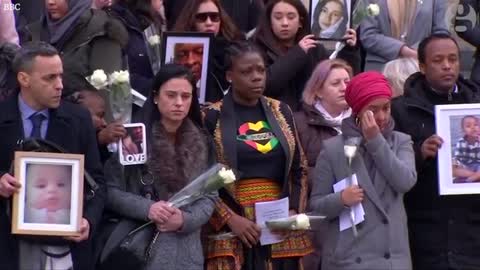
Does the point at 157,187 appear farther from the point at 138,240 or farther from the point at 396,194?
the point at 396,194

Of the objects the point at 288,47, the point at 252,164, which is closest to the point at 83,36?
the point at 288,47

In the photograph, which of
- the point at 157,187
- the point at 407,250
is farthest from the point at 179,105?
the point at 407,250

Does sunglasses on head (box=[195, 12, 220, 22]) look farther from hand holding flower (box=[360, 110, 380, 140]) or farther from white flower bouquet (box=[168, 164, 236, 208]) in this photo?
hand holding flower (box=[360, 110, 380, 140])

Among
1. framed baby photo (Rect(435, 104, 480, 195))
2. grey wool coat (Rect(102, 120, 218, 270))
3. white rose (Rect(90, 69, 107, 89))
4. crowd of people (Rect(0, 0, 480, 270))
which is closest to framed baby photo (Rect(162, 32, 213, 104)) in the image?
crowd of people (Rect(0, 0, 480, 270))

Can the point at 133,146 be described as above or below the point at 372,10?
below

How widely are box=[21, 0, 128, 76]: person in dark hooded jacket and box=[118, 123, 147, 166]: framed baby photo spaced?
3.00ft

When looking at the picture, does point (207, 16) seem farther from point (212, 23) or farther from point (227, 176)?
point (227, 176)

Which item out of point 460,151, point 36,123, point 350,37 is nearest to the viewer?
point 36,123

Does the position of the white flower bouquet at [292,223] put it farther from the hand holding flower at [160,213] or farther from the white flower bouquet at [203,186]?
the hand holding flower at [160,213]

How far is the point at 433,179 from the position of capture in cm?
817

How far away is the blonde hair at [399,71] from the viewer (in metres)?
8.93

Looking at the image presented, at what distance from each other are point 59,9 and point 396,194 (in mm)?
2713

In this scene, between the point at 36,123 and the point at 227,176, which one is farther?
the point at 227,176

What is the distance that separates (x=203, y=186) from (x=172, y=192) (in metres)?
0.20
